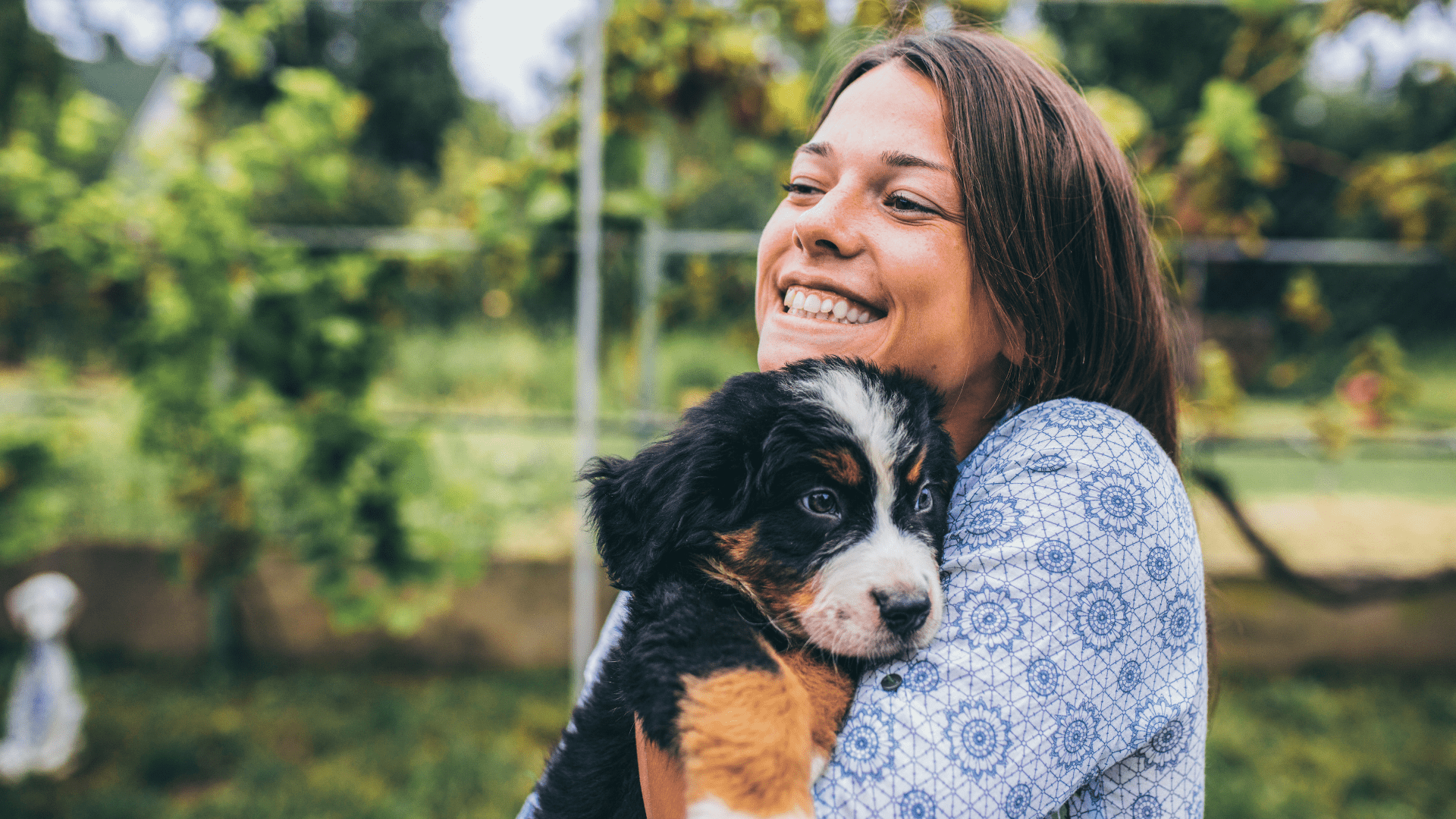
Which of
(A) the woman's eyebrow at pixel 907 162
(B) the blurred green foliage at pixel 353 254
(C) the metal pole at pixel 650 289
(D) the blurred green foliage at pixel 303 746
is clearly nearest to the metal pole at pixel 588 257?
(B) the blurred green foliage at pixel 353 254

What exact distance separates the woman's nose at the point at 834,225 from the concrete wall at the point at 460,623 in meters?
4.39

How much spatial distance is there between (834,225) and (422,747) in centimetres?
432

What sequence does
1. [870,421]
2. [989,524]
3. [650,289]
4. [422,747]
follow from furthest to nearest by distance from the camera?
[650,289]
[422,747]
[870,421]
[989,524]

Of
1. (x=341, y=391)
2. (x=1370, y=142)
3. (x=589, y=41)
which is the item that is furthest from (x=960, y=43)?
(x=1370, y=142)

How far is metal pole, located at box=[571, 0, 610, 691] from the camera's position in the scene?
158 inches

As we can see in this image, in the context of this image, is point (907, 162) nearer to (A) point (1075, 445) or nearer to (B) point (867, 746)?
(A) point (1075, 445)

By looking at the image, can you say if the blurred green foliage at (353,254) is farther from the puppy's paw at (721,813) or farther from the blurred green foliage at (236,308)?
the puppy's paw at (721,813)

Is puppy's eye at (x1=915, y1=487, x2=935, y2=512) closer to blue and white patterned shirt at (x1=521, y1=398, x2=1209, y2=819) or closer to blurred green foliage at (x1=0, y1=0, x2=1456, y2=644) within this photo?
blue and white patterned shirt at (x1=521, y1=398, x2=1209, y2=819)

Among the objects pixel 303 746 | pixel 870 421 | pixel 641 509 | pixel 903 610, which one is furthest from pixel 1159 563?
pixel 303 746

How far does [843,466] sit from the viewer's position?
4.36 ft

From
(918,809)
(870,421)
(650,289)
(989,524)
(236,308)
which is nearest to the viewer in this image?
(918,809)

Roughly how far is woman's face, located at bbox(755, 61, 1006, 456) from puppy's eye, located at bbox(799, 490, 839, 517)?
0.28 m

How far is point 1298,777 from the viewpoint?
443 cm

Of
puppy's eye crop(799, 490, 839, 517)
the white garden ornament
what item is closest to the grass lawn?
the white garden ornament
